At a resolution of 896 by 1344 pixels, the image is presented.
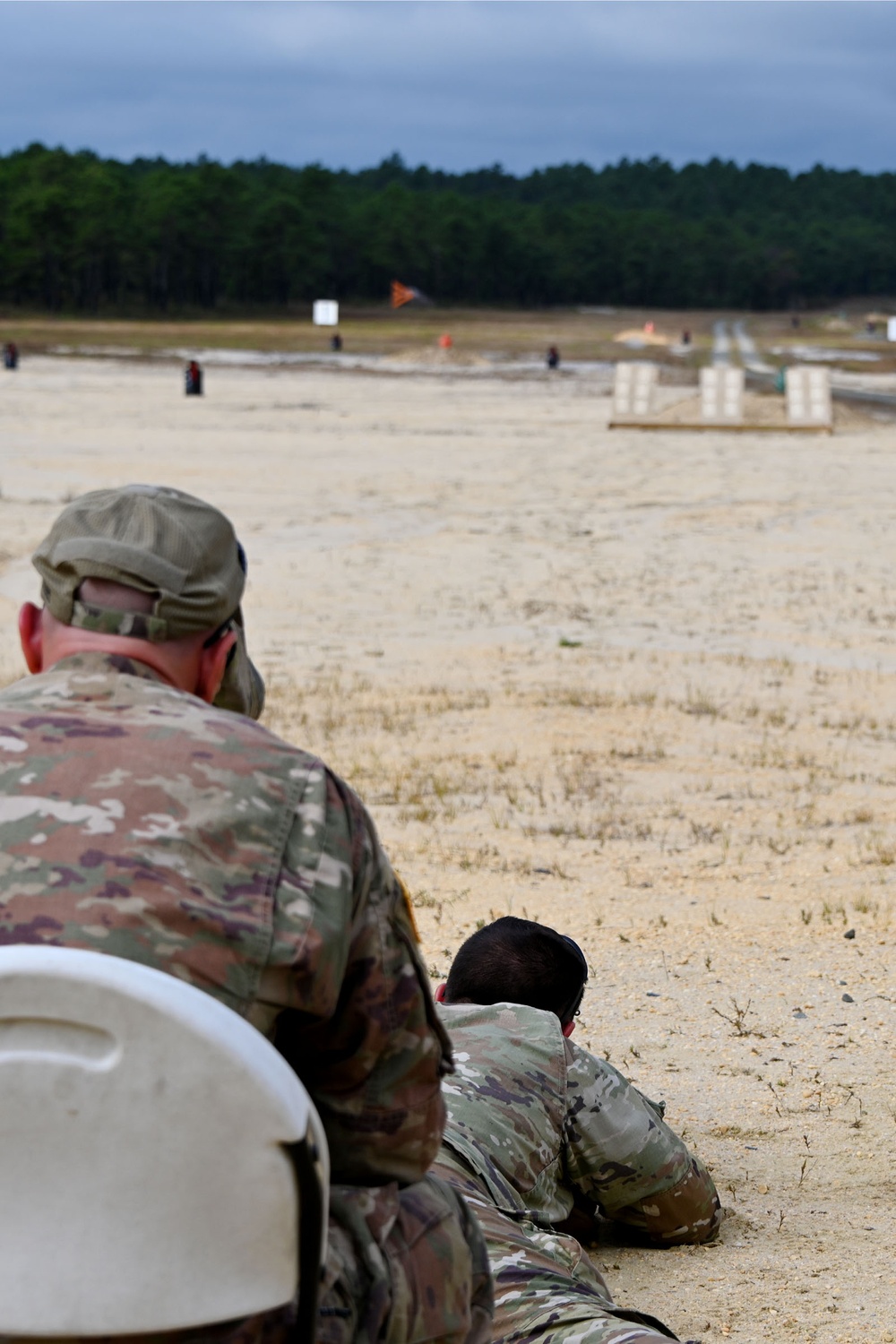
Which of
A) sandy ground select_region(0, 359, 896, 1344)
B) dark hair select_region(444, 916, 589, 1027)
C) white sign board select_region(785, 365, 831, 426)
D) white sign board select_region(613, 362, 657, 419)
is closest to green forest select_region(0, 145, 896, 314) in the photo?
white sign board select_region(613, 362, 657, 419)

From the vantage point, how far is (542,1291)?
9.66 feet

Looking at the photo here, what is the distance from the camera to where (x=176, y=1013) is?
166cm

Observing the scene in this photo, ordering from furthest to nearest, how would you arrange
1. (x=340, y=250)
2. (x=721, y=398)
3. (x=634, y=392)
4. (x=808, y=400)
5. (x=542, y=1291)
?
(x=340, y=250)
(x=634, y=392)
(x=721, y=398)
(x=808, y=400)
(x=542, y=1291)

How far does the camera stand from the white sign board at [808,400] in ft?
105

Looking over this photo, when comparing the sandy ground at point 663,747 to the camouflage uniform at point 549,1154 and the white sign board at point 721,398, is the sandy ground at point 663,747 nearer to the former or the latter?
the camouflage uniform at point 549,1154

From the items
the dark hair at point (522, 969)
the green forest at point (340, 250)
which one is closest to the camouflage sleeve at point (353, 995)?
the dark hair at point (522, 969)

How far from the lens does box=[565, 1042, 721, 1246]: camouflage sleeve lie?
11.7 ft

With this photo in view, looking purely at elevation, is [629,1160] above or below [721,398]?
below

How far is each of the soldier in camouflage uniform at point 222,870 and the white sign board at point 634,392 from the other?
31510 mm

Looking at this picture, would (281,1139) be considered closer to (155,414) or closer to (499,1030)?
(499,1030)

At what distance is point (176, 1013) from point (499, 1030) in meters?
2.00

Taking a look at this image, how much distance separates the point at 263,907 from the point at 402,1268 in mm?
542

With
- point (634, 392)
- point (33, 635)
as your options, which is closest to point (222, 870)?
point (33, 635)

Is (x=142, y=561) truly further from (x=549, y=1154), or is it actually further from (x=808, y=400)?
(x=808, y=400)
